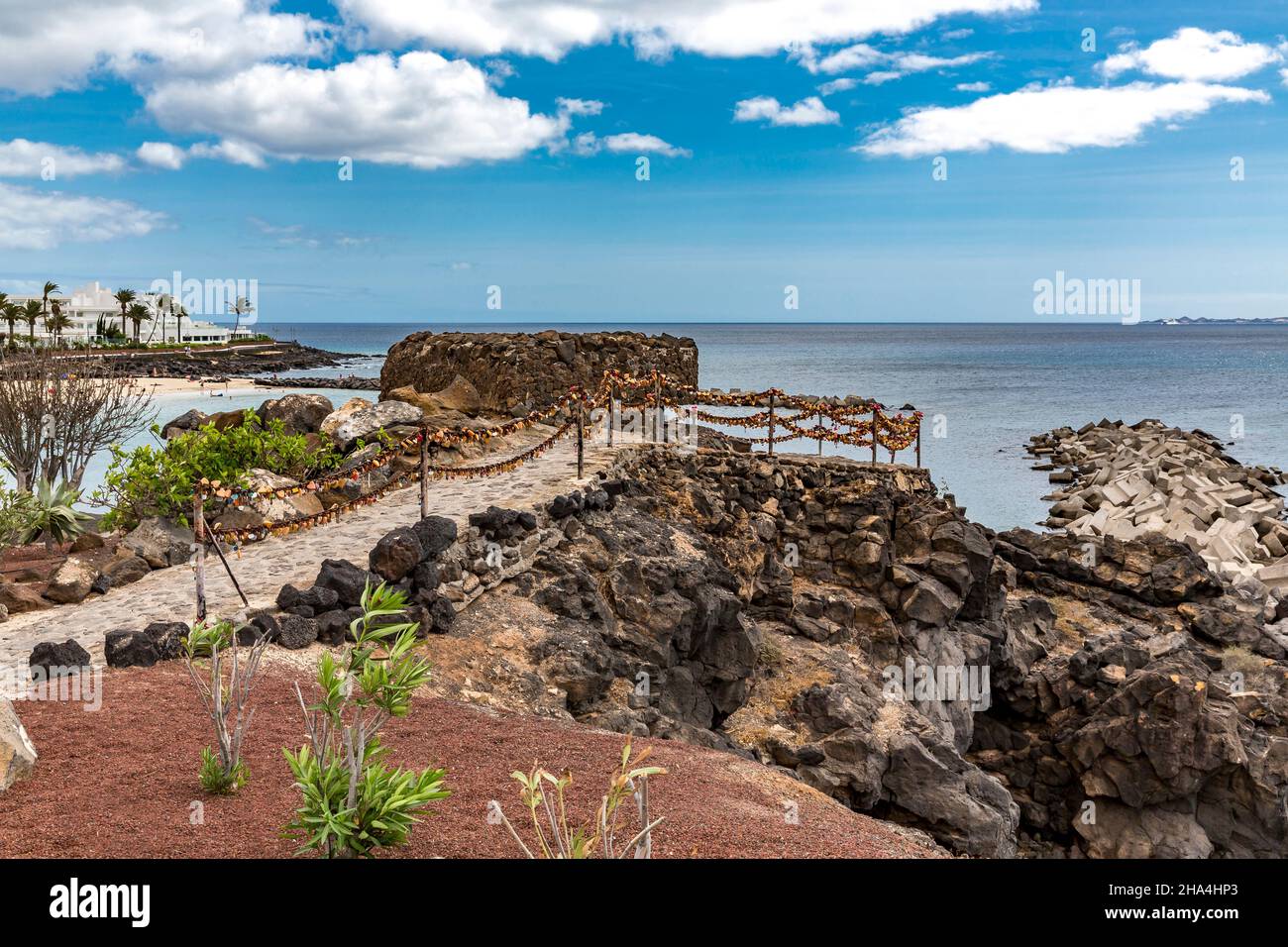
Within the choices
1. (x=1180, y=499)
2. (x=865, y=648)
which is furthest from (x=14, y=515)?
(x=1180, y=499)

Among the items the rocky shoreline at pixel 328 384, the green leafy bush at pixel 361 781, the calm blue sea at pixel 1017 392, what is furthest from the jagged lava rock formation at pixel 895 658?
the rocky shoreline at pixel 328 384

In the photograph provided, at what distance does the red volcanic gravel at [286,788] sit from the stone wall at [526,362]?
50.0 feet

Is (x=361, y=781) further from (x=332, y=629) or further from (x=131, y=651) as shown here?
(x=131, y=651)

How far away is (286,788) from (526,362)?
19.0 meters

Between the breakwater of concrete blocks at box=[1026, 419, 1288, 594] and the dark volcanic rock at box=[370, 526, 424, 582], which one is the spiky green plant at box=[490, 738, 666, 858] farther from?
the breakwater of concrete blocks at box=[1026, 419, 1288, 594]

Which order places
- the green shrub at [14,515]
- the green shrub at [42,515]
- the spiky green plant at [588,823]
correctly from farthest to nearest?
the green shrub at [42,515]
the green shrub at [14,515]
the spiky green plant at [588,823]

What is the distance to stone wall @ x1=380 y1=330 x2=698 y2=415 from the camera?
2569cm

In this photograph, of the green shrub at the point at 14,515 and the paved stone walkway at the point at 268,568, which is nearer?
the paved stone walkway at the point at 268,568

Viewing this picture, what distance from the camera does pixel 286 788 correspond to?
7.52 metres

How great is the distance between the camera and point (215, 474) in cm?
1722

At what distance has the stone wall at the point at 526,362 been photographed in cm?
2569

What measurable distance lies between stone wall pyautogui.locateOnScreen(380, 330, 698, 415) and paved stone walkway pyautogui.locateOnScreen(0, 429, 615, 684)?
6830mm

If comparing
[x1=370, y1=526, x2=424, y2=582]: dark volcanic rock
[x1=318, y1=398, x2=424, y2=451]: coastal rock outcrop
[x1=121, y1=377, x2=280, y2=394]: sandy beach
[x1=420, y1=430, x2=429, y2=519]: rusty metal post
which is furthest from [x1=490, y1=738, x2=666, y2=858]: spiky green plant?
[x1=121, y1=377, x2=280, y2=394]: sandy beach

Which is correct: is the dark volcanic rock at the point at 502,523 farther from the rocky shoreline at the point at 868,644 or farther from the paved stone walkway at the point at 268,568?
the paved stone walkway at the point at 268,568
